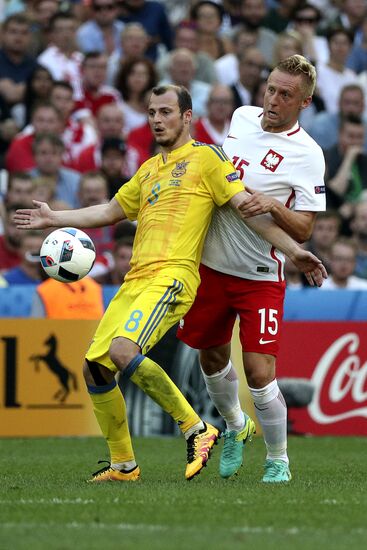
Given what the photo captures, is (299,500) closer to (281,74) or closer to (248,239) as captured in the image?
(248,239)

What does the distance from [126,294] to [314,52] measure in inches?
443

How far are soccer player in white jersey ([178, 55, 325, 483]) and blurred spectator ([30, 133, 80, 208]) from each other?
21.7 ft

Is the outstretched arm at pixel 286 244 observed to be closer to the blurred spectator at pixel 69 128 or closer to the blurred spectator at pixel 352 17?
the blurred spectator at pixel 69 128

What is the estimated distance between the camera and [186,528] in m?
6.34

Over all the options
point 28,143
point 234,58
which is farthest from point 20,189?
point 234,58

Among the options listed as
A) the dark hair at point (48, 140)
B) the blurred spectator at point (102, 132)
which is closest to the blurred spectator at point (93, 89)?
the blurred spectator at point (102, 132)

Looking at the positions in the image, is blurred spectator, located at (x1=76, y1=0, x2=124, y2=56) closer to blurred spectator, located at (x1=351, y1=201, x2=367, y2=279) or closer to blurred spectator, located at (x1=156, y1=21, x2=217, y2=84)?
blurred spectator, located at (x1=156, y1=21, x2=217, y2=84)

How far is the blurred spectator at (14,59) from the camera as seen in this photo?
1611 centimetres

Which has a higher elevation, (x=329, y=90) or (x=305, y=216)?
(x=305, y=216)

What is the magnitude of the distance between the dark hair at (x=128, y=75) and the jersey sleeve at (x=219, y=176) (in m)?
8.41

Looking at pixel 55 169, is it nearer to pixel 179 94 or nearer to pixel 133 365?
pixel 179 94

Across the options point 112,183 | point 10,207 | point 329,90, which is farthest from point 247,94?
point 10,207

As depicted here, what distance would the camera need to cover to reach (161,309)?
788 cm

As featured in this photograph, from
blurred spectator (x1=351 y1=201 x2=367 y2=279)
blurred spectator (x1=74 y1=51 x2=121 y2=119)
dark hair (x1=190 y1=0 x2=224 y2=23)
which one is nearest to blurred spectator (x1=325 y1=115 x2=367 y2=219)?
blurred spectator (x1=351 y1=201 x2=367 y2=279)
